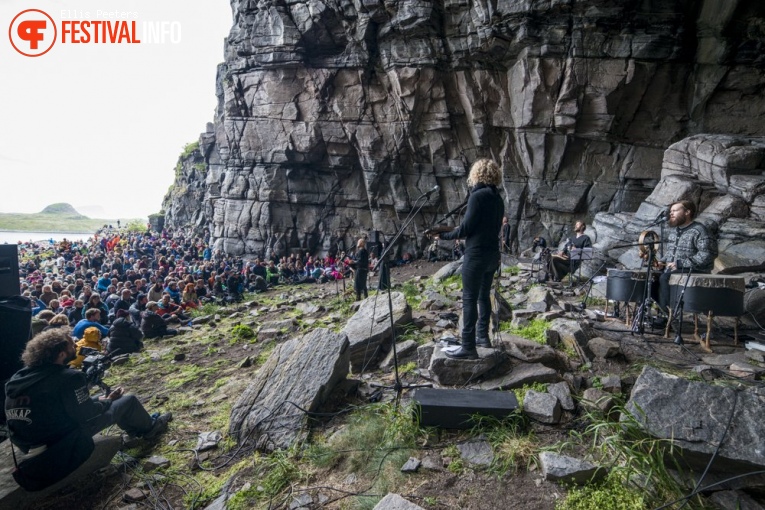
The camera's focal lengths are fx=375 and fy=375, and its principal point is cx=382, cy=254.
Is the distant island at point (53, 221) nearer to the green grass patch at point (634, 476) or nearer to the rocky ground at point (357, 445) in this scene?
the rocky ground at point (357, 445)

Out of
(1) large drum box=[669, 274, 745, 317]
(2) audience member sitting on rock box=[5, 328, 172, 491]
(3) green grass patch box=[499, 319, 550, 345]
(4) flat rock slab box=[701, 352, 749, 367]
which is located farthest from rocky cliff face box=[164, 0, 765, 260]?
(2) audience member sitting on rock box=[5, 328, 172, 491]

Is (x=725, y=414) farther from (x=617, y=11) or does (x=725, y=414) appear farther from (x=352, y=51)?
(x=352, y=51)

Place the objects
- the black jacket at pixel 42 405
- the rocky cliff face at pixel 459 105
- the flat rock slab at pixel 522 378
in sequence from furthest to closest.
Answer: the rocky cliff face at pixel 459 105 < the flat rock slab at pixel 522 378 < the black jacket at pixel 42 405

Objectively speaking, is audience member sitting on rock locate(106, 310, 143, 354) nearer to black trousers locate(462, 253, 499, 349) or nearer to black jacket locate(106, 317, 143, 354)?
black jacket locate(106, 317, 143, 354)

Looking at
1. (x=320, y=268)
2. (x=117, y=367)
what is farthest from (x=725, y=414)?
(x=320, y=268)

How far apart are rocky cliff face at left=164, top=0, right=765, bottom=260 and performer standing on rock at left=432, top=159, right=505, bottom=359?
32.5 feet

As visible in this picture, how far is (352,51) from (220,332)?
17591 millimetres

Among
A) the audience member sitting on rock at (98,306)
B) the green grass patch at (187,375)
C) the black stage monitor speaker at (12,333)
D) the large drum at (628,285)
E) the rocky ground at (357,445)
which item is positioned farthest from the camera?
the audience member sitting on rock at (98,306)

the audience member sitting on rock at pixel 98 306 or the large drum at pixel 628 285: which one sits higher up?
the large drum at pixel 628 285

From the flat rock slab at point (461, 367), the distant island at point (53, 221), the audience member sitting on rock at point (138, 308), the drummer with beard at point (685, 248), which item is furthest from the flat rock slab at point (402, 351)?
the distant island at point (53, 221)

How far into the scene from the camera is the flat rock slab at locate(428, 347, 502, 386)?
4383 mm

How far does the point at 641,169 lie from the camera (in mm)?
17703

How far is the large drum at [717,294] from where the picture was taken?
4.80m

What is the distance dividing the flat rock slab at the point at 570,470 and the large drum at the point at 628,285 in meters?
3.89
